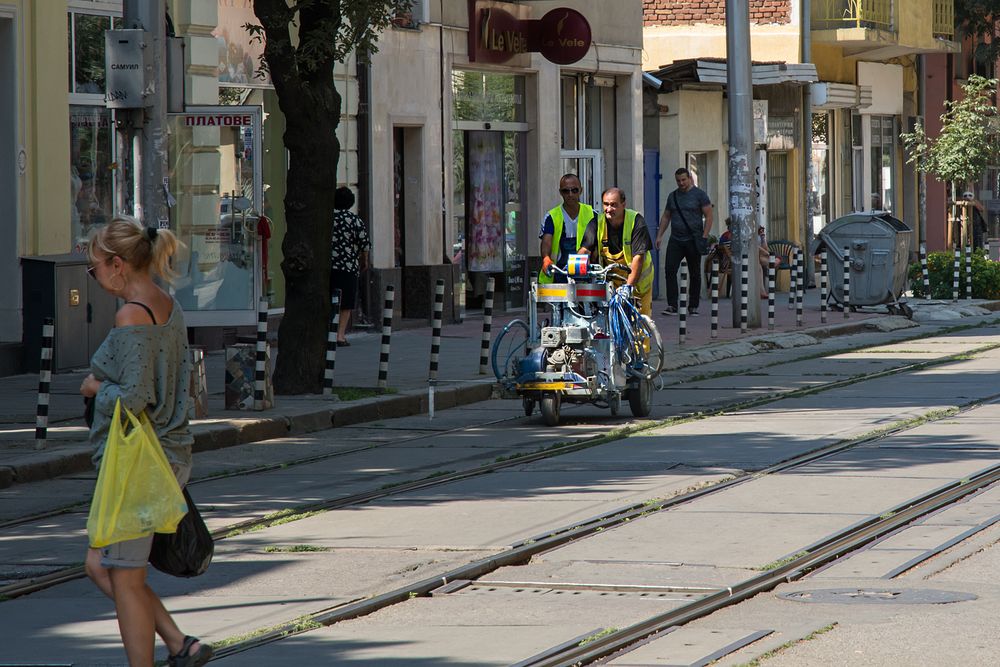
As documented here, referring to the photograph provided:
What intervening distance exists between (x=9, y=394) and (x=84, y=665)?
992 cm

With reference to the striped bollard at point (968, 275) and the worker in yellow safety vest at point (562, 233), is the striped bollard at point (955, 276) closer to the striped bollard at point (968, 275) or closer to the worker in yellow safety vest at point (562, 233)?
the striped bollard at point (968, 275)

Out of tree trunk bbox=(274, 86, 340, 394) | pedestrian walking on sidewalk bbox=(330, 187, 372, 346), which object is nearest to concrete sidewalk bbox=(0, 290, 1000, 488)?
tree trunk bbox=(274, 86, 340, 394)

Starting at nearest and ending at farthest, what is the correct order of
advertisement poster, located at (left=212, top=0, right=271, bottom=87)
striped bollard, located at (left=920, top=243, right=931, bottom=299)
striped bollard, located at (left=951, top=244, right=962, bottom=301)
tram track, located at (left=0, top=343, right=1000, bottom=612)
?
1. tram track, located at (left=0, top=343, right=1000, bottom=612)
2. advertisement poster, located at (left=212, top=0, right=271, bottom=87)
3. striped bollard, located at (left=920, top=243, right=931, bottom=299)
4. striped bollard, located at (left=951, top=244, right=962, bottom=301)

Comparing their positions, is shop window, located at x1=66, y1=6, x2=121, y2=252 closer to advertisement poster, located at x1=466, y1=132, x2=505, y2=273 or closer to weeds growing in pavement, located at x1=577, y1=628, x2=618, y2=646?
advertisement poster, located at x1=466, y1=132, x2=505, y2=273

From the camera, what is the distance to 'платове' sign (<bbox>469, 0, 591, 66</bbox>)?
2677cm

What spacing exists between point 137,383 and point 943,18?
126 ft

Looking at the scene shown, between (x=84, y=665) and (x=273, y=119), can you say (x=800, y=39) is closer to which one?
(x=273, y=119)

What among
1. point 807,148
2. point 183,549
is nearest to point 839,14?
point 807,148

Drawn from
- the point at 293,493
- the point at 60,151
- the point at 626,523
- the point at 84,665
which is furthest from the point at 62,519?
the point at 60,151

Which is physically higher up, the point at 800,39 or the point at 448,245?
the point at 800,39

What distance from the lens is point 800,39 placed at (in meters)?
36.1

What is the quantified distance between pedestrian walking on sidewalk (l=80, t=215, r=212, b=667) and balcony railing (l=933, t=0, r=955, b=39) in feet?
123

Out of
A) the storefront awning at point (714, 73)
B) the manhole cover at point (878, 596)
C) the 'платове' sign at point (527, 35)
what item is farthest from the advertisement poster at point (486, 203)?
the manhole cover at point (878, 596)

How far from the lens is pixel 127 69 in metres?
14.1
